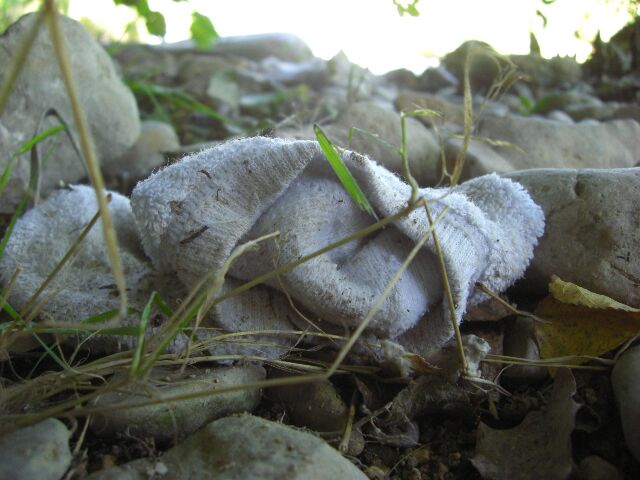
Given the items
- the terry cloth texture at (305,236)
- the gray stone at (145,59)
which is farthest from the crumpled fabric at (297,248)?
the gray stone at (145,59)

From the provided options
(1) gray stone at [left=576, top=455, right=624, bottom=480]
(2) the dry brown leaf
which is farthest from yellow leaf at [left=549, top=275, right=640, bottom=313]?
(1) gray stone at [left=576, top=455, right=624, bottom=480]

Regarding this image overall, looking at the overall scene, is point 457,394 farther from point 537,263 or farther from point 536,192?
point 536,192

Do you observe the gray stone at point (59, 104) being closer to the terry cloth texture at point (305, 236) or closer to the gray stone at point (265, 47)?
the terry cloth texture at point (305, 236)

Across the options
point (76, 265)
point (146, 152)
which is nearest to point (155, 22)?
point (146, 152)

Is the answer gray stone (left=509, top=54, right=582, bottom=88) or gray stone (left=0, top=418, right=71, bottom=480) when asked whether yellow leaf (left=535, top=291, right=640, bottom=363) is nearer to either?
gray stone (left=0, top=418, right=71, bottom=480)

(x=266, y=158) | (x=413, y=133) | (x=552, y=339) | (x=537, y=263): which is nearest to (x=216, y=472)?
(x=266, y=158)
